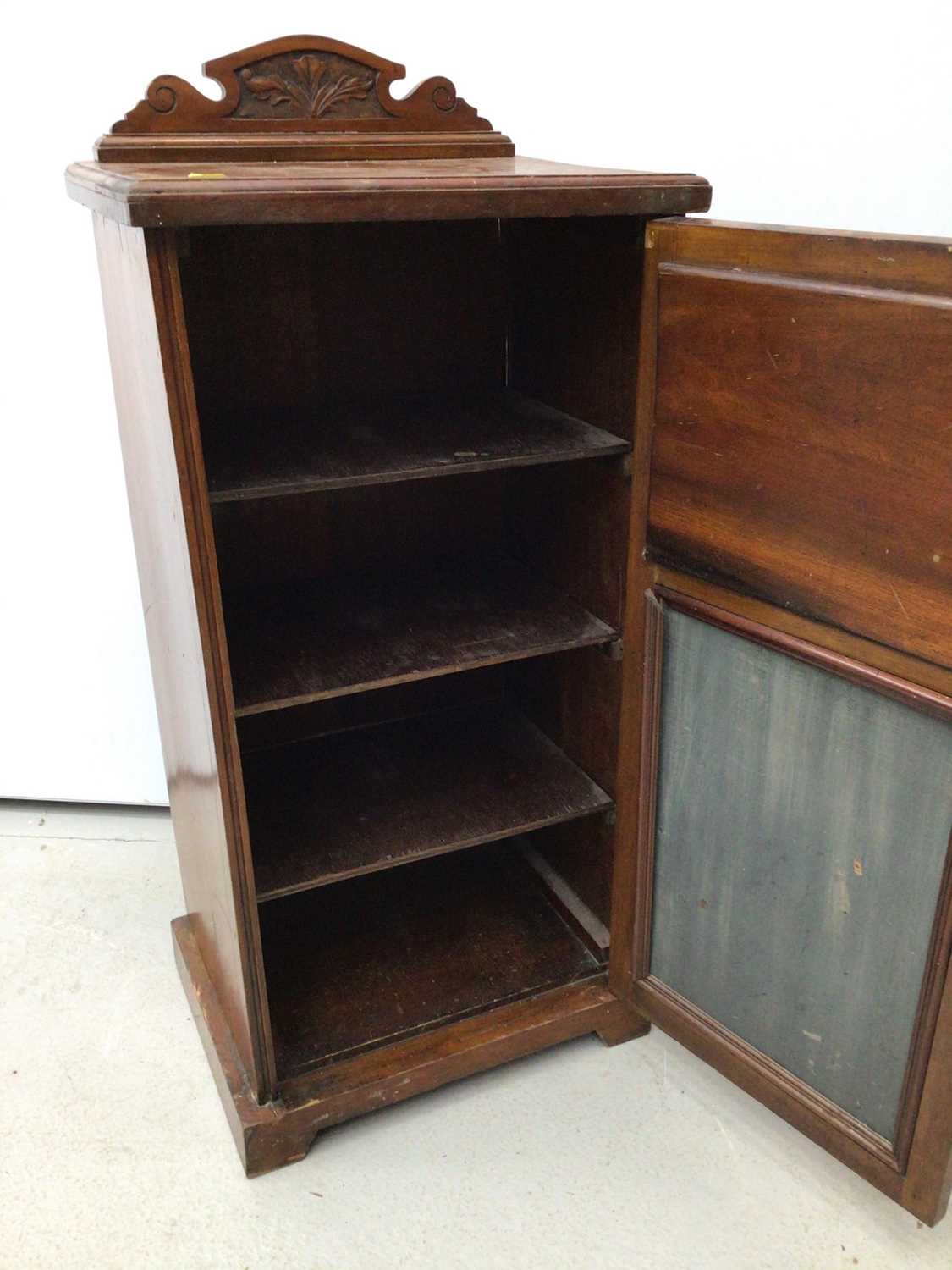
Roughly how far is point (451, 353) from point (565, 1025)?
36.9 inches

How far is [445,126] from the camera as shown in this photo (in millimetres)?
1359

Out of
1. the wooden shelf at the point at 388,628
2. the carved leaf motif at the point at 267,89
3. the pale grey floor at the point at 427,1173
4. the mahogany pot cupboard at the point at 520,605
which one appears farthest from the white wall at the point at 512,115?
the pale grey floor at the point at 427,1173

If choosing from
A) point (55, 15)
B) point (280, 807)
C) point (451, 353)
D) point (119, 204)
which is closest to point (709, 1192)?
point (280, 807)

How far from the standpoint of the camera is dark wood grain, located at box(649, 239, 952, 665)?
869mm

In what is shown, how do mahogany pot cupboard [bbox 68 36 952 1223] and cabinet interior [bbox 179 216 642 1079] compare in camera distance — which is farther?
cabinet interior [bbox 179 216 642 1079]

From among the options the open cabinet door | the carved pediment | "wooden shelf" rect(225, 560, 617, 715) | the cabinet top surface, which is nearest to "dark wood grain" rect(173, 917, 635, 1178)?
the open cabinet door

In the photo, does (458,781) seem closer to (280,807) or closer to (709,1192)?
(280,807)

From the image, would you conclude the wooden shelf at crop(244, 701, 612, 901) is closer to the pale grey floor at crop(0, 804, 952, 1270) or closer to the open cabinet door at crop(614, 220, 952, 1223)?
the open cabinet door at crop(614, 220, 952, 1223)

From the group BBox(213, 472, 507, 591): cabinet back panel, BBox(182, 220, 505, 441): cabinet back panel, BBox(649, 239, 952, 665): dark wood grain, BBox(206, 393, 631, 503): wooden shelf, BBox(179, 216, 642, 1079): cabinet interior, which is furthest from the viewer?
BBox(213, 472, 507, 591): cabinet back panel

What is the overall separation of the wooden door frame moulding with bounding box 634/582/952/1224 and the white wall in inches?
27.7

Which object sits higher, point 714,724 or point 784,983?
point 714,724

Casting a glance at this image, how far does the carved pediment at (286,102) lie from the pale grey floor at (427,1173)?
3.81 ft

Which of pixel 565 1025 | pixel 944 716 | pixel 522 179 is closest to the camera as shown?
pixel 944 716

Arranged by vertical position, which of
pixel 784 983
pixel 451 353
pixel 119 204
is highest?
pixel 119 204
